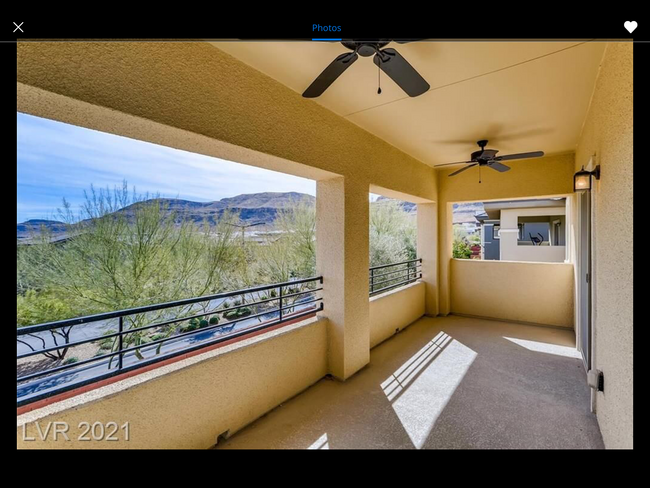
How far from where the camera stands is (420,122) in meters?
2.83

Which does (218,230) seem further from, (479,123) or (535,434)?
(535,434)

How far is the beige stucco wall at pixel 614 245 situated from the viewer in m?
1.25

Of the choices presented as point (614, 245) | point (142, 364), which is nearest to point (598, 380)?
point (614, 245)

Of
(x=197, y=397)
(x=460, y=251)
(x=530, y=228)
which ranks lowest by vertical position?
(x=197, y=397)

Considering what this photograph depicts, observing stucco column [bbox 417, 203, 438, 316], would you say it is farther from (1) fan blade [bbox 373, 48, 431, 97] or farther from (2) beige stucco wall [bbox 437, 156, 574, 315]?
(1) fan blade [bbox 373, 48, 431, 97]

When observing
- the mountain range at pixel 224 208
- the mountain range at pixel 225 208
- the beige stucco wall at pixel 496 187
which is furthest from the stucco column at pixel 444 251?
the mountain range at pixel 224 208

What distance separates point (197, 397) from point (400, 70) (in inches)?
92.2
